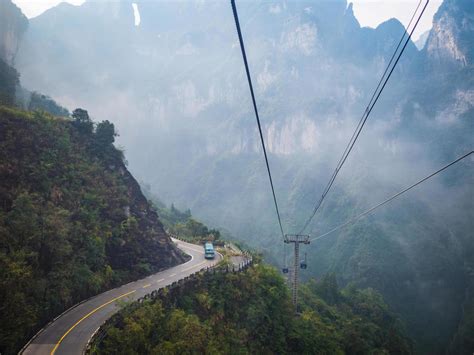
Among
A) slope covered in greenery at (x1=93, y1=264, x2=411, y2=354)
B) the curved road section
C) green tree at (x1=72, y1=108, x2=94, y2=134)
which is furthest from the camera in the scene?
green tree at (x1=72, y1=108, x2=94, y2=134)

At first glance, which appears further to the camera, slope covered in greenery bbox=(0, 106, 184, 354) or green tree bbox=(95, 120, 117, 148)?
green tree bbox=(95, 120, 117, 148)

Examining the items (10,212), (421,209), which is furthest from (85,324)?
(421,209)

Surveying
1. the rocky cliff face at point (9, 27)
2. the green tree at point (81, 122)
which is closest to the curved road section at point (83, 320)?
the green tree at point (81, 122)

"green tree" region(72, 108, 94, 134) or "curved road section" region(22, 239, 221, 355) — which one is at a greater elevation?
"green tree" region(72, 108, 94, 134)

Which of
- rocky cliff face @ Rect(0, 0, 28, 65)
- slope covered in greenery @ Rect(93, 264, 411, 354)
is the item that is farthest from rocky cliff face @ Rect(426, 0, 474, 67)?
rocky cliff face @ Rect(0, 0, 28, 65)

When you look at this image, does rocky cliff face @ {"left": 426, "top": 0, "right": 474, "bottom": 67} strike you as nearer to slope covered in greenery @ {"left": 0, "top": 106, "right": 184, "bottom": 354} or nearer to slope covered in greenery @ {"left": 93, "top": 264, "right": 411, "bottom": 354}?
slope covered in greenery @ {"left": 93, "top": 264, "right": 411, "bottom": 354}

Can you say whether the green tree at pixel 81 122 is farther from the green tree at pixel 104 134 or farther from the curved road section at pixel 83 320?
the curved road section at pixel 83 320
